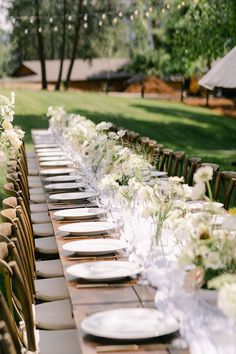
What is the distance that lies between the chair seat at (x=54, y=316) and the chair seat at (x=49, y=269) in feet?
2.21

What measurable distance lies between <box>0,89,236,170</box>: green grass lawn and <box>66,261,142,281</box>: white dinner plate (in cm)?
1396

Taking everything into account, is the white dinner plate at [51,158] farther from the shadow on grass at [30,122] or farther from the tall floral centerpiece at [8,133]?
the shadow on grass at [30,122]

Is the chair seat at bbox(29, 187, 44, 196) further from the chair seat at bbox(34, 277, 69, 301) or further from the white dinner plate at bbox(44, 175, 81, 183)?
the chair seat at bbox(34, 277, 69, 301)

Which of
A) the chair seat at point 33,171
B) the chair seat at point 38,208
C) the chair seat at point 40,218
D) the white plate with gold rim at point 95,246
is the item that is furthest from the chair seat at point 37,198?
the white plate with gold rim at point 95,246

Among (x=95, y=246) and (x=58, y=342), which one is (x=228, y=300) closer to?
(x=58, y=342)

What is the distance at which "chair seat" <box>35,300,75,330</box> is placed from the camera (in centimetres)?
453

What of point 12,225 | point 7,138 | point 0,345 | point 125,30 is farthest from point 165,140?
point 125,30

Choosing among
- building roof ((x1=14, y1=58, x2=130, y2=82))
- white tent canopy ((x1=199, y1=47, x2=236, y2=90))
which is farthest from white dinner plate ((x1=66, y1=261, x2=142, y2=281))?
building roof ((x1=14, y1=58, x2=130, y2=82))

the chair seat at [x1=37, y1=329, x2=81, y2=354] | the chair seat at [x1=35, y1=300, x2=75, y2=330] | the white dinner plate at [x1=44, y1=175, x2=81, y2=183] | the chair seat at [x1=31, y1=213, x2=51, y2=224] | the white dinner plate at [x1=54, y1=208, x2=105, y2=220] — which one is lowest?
the chair seat at [x1=31, y1=213, x2=51, y2=224]

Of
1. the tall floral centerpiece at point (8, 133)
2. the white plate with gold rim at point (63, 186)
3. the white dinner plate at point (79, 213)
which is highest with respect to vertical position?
the tall floral centerpiece at point (8, 133)

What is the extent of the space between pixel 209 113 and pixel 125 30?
67.5 feet

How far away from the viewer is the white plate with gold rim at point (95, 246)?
4.56m

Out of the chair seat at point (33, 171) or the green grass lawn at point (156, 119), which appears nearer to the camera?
the chair seat at point (33, 171)

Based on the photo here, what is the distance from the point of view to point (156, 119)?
30750mm
